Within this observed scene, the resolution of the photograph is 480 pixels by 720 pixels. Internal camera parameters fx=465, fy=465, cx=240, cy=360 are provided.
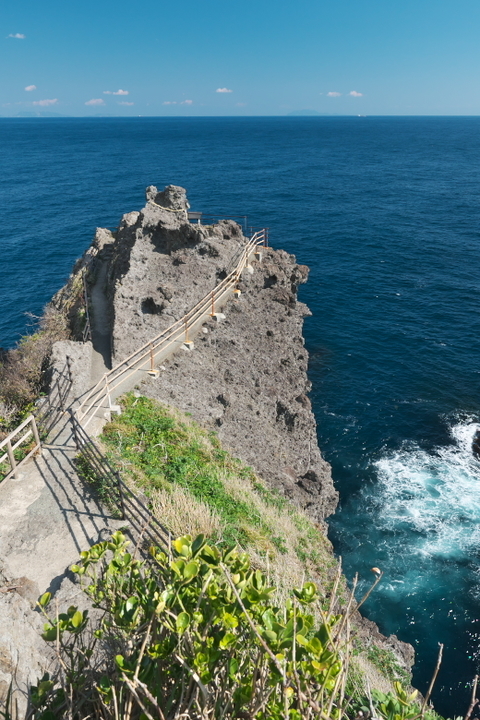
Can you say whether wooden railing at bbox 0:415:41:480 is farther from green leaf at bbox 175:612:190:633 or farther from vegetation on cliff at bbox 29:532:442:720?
green leaf at bbox 175:612:190:633

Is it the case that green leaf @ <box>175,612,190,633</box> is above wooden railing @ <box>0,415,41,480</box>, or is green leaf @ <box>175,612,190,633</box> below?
above

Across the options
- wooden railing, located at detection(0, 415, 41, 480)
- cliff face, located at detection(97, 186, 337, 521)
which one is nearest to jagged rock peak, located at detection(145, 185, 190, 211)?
cliff face, located at detection(97, 186, 337, 521)

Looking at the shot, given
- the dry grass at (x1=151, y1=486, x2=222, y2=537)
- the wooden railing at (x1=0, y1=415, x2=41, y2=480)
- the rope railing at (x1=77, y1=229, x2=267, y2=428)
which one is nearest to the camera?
the dry grass at (x1=151, y1=486, x2=222, y2=537)

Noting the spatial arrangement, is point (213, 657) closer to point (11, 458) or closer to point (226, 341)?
point (11, 458)

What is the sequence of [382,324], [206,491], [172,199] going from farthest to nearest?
[382,324] < [172,199] < [206,491]

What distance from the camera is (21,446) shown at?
14.4 m

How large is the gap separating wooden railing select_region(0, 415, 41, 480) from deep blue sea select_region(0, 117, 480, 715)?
14.1m

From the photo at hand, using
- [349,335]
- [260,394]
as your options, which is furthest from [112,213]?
[260,394]

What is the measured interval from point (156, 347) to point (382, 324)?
25.1 meters

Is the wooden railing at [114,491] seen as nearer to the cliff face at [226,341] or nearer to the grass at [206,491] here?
the grass at [206,491]

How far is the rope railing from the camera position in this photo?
16.6m

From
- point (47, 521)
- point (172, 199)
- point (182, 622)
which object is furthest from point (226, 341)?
point (182, 622)

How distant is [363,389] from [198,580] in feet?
95.8

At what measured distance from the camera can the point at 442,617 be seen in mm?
18203
